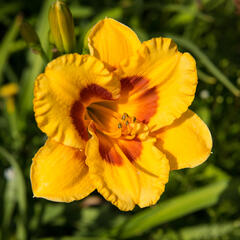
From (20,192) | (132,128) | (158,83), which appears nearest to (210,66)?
(158,83)

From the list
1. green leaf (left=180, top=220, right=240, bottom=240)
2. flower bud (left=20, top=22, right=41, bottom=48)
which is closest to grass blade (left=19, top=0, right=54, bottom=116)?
flower bud (left=20, top=22, right=41, bottom=48)

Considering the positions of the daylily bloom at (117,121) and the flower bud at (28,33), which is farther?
the flower bud at (28,33)

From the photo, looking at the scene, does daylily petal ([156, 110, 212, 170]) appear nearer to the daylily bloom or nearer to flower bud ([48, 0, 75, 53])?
the daylily bloom

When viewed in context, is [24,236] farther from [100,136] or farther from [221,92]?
[221,92]

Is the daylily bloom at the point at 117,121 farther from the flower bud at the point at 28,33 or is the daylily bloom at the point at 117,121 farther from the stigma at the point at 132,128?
the flower bud at the point at 28,33

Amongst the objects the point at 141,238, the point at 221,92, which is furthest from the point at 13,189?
the point at 221,92

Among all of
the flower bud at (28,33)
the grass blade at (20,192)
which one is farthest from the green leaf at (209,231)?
the flower bud at (28,33)
